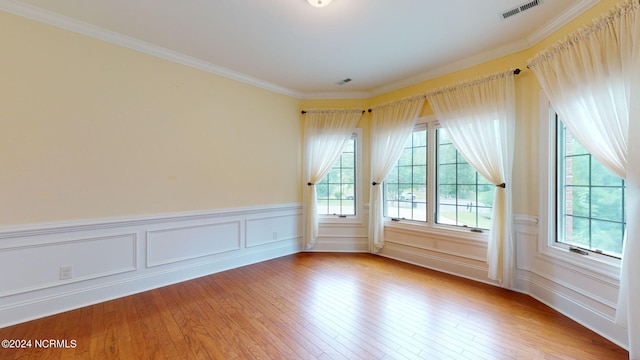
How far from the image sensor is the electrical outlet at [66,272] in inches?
98.7

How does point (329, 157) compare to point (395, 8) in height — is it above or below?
below

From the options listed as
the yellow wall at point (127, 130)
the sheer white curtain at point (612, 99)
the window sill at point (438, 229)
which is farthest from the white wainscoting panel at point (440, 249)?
the sheer white curtain at point (612, 99)

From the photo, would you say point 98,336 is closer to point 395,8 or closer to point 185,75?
point 185,75

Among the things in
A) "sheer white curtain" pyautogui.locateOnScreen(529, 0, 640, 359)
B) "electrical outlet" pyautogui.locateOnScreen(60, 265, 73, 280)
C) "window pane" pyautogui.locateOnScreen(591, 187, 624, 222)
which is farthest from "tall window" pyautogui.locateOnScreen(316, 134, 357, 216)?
"electrical outlet" pyautogui.locateOnScreen(60, 265, 73, 280)

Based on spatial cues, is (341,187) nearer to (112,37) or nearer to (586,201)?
(586,201)

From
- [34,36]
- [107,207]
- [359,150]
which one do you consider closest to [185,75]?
[34,36]

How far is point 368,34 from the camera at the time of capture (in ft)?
9.16

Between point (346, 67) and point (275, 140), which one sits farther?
point (275, 140)

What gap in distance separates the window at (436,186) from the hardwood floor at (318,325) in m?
0.92

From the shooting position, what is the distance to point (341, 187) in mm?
4730

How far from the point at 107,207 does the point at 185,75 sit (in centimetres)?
189

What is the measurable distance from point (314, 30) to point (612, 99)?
8.91ft

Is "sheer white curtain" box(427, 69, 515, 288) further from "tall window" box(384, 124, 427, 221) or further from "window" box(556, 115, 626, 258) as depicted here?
"tall window" box(384, 124, 427, 221)

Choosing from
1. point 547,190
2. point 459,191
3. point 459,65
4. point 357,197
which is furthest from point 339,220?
point 459,65
